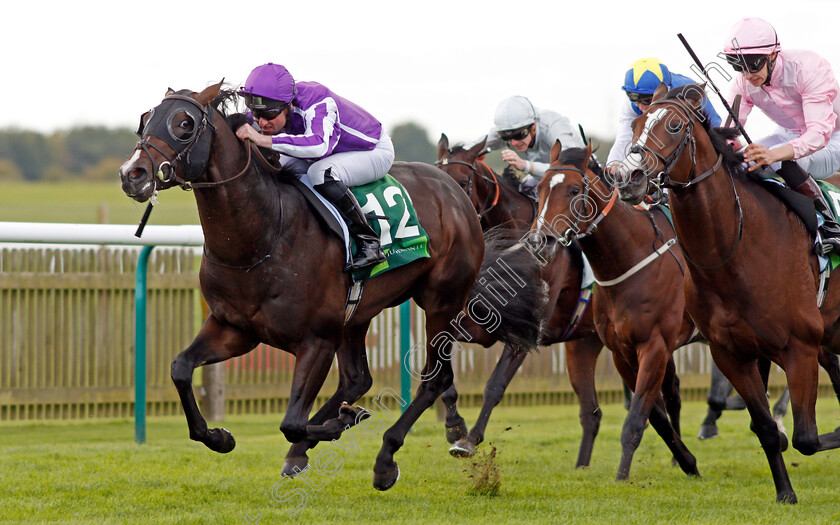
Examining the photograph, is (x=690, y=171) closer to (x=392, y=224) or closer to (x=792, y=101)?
(x=792, y=101)

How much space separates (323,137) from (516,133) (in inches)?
110

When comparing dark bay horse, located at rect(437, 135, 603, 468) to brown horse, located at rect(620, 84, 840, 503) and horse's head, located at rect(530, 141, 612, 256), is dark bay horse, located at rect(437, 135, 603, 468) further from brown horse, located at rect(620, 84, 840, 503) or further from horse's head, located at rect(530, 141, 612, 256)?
brown horse, located at rect(620, 84, 840, 503)

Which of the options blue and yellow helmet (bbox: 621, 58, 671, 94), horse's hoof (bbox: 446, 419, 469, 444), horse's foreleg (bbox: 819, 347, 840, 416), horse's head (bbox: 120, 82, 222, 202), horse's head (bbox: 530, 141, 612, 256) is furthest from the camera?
horse's foreleg (bbox: 819, 347, 840, 416)

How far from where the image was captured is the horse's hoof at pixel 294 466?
5.54 m

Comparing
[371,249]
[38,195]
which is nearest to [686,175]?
[371,249]

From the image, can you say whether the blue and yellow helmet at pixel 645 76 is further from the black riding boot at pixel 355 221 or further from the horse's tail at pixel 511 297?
the black riding boot at pixel 355 221

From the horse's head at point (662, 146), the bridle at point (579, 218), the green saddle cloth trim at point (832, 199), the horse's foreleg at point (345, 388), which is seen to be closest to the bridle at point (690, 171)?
the horse's head at point (662, 146)

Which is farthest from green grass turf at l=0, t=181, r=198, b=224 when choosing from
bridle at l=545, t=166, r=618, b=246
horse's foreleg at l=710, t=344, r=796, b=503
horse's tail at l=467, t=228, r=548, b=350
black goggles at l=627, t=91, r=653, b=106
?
horse's foreleg at l=710, t=344, r=796, b=503

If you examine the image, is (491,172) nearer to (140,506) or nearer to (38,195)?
(140,506)

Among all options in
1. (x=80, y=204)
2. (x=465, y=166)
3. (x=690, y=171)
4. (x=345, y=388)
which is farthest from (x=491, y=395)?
(x=80, y=204)

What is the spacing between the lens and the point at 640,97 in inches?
241

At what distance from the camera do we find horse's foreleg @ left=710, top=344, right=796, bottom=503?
16.3ft

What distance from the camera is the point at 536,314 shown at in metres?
6.24

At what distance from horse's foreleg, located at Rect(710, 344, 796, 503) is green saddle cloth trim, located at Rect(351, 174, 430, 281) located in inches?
64.1
